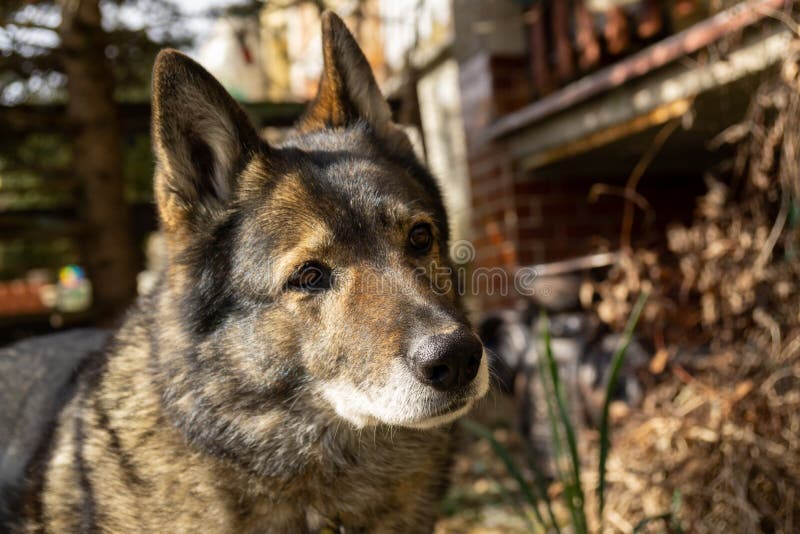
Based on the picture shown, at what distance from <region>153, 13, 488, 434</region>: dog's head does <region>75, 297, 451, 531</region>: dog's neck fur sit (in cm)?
7

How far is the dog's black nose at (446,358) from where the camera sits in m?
2.12

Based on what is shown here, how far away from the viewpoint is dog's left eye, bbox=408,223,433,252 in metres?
2.59

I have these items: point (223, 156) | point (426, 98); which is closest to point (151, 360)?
point (223, 156)

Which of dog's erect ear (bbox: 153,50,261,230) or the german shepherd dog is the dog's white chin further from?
dog's erect ear (bbox: 153,50,261,230)

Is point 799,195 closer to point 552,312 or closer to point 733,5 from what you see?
point 733,5

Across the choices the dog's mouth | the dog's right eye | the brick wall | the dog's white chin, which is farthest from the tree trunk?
the dog's mouth

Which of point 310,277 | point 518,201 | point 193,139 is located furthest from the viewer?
point 518,201

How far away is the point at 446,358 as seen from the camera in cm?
212

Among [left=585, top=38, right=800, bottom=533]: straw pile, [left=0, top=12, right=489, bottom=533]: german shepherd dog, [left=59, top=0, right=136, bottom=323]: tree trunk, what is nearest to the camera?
[left=0, top=12, right=489, bottom=533]: german shepherd dog

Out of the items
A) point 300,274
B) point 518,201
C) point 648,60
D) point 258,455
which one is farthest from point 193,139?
point 518,201

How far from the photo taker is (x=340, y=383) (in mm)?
2332

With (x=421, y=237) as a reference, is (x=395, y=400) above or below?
below

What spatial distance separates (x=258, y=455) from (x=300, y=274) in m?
0.59

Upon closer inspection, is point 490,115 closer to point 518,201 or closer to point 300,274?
point 518,201
